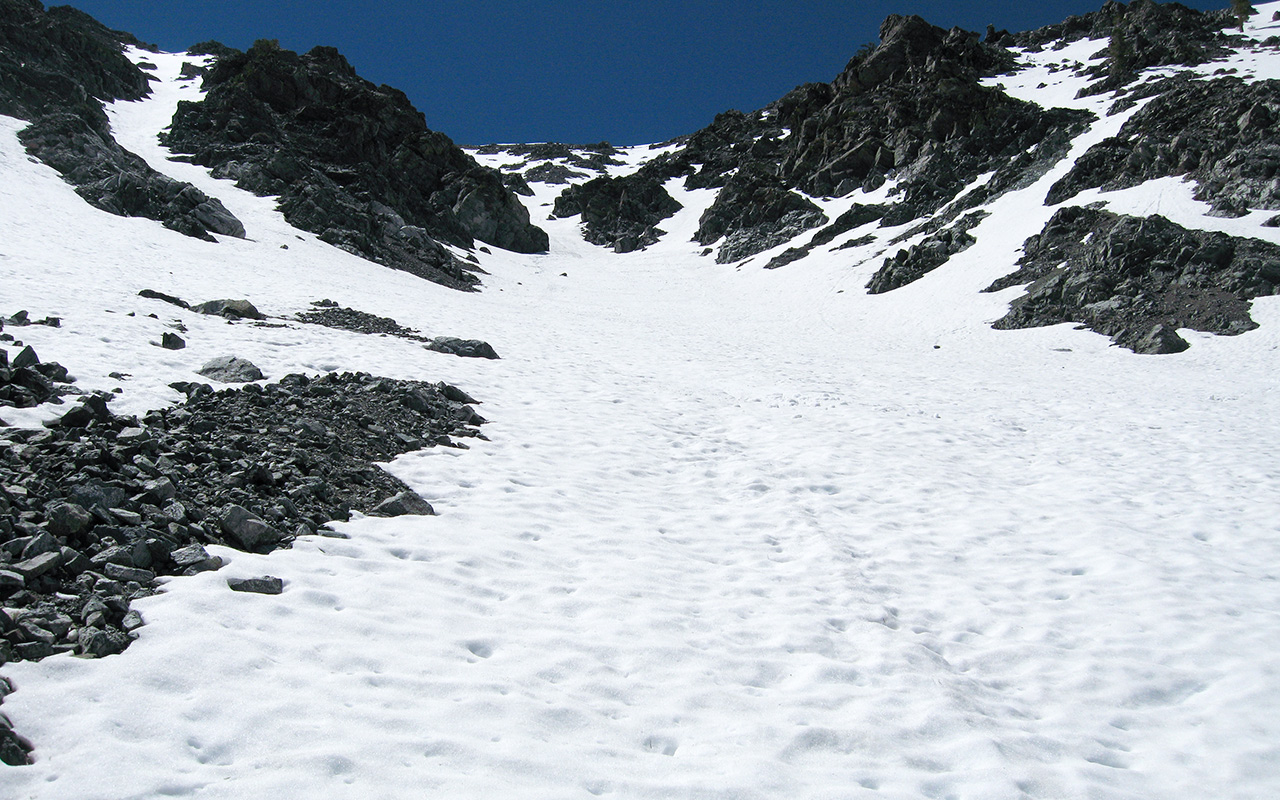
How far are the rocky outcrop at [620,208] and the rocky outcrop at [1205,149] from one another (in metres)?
50.0

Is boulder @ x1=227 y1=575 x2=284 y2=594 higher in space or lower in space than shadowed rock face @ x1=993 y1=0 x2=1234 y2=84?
lower

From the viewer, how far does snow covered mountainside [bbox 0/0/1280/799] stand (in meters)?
4.27

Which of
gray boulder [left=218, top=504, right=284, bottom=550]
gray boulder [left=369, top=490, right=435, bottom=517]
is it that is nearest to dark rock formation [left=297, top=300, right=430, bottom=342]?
gray boulder [left=369, top=490, right=435, bottom=517]

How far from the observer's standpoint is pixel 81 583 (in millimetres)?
4812

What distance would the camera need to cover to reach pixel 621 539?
26.3 ft

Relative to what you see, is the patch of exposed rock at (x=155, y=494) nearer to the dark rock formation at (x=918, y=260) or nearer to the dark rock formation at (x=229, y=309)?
the dark rock formation at (x=229, y=309)

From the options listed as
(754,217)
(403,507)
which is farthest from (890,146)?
(403,507)

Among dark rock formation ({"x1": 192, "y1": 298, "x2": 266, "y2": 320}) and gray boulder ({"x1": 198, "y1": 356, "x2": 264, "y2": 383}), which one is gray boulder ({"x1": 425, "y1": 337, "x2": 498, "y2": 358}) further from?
gray boulder ({"x1": 198, "y1": 356, "x2": 264, "y2": 383})

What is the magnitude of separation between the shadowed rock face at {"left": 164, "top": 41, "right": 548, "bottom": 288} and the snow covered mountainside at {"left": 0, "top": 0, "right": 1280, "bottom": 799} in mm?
15290

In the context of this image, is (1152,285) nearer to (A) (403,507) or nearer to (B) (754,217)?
(A) (403,507)

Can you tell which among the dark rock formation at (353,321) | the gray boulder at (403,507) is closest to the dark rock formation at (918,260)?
the dark rock formation at (353,321)

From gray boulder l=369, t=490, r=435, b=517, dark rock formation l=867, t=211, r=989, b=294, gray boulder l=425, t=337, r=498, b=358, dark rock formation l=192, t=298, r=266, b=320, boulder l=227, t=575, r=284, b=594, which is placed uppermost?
dark rock formation l=867, t=211, r=989, b=294

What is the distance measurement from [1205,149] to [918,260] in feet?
55.1

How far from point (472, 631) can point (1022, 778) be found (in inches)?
178
